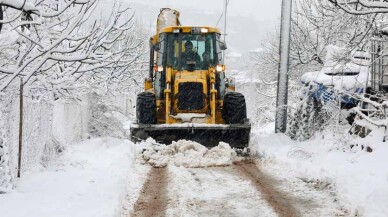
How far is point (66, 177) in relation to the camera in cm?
833

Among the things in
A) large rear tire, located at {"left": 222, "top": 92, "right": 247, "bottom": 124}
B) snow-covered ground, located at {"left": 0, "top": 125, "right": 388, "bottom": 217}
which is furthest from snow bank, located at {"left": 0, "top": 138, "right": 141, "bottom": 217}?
large rear tire, located at {"left": 222, "top": 92, "right": 247, "bottom": 124}

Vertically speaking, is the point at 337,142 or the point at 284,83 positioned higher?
the point at 284,83

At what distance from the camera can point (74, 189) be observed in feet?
24.3

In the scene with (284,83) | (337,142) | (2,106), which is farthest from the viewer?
(284,83)

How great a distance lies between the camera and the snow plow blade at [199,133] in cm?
1216

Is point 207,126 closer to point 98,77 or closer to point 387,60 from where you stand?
point 387,60

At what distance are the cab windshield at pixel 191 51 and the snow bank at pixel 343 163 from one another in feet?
8.02

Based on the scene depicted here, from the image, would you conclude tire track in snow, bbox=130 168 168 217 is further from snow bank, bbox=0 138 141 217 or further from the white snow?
the white snow

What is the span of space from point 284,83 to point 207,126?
4454 mm

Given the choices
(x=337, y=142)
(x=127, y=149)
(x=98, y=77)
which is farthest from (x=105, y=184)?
(x=98, y=77)

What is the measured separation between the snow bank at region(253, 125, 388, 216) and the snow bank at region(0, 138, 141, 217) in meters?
3.09

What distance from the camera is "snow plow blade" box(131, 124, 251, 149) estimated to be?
1216 cm

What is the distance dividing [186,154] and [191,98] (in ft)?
7.01

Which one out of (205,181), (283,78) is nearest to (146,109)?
(205,181)
